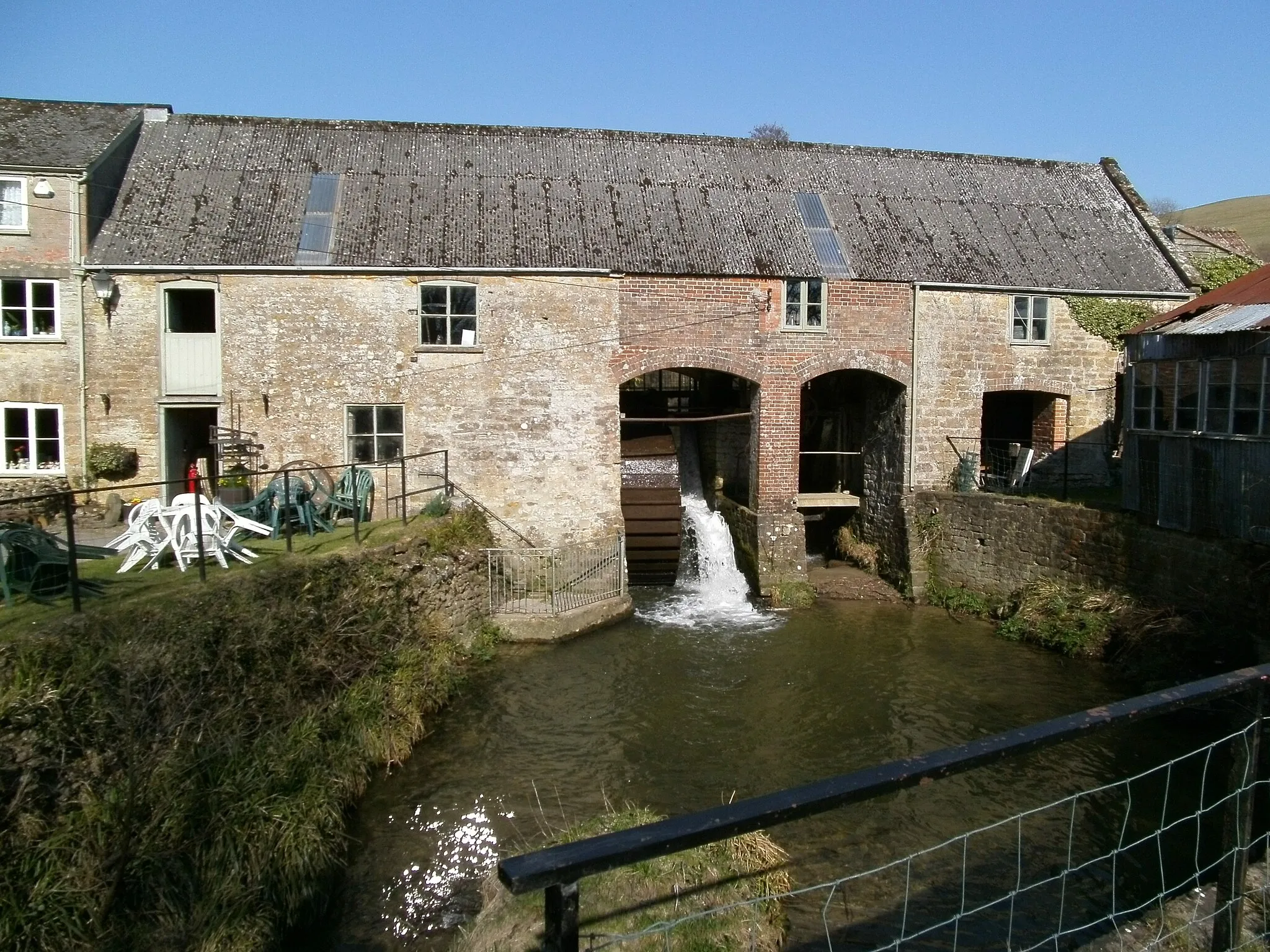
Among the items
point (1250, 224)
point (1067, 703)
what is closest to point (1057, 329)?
point (1067, 703)

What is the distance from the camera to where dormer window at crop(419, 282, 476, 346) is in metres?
15.9

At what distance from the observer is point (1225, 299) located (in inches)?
491

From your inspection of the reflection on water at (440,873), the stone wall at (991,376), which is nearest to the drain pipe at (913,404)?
the stone wall at (991,376)

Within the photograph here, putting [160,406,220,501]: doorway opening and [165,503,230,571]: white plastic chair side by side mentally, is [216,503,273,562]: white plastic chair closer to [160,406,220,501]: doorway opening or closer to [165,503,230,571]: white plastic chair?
[165,503,230,571]: white plastic chair

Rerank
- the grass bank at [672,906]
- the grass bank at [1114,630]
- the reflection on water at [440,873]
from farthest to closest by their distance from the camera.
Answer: the grass bank at [1114,630] < the reflection on water at [440,873] < the grass bank at [672,906]

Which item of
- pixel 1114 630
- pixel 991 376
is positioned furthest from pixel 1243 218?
pixel 1114 630

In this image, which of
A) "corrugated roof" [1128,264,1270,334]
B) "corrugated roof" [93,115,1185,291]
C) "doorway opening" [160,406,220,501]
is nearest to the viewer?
"corrugated roof" [1128,264,1270,334]

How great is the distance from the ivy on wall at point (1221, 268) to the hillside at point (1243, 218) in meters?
30.5

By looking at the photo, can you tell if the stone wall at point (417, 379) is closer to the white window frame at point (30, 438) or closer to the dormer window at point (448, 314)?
the dormer window at point (448, 314)

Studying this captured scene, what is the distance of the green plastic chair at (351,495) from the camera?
13.5 m

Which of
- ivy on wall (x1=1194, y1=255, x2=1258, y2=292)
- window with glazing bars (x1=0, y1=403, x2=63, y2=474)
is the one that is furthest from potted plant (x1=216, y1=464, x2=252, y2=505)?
ivy on wall (x1=1194, y1=255, x2=1258, y2=292)

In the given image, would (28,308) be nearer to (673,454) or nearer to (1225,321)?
(673,454)

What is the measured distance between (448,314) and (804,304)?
6442mm

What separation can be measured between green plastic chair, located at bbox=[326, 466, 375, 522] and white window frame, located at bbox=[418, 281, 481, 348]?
2.56 metres
